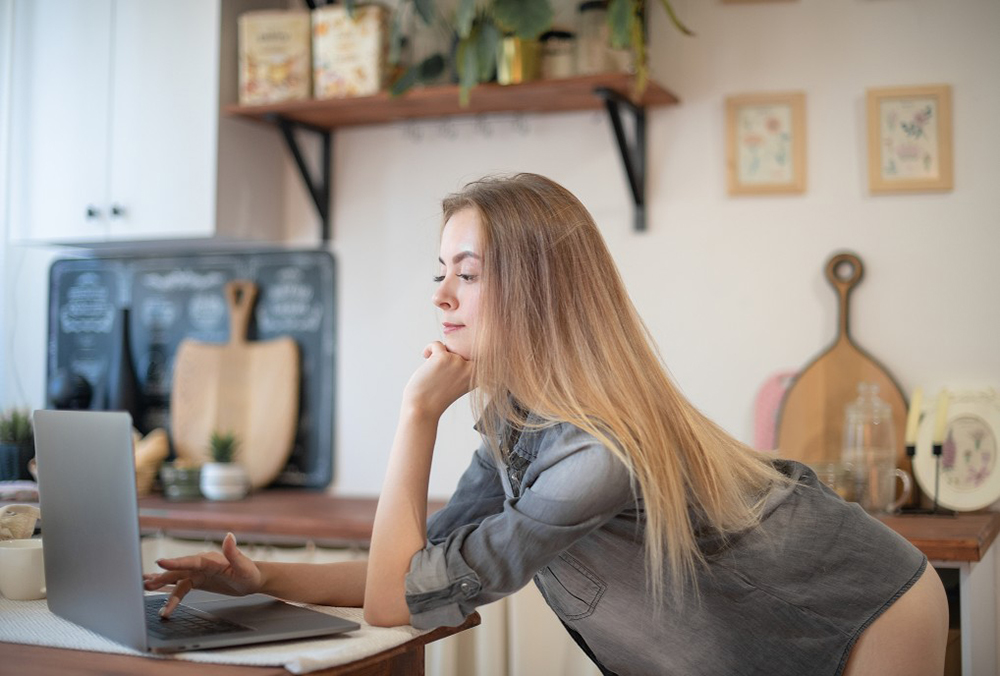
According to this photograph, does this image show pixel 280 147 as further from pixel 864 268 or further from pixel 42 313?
pixel 864 268

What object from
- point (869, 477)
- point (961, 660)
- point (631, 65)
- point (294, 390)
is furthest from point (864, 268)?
point (294, 390)

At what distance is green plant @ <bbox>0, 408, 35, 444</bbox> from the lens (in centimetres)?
294

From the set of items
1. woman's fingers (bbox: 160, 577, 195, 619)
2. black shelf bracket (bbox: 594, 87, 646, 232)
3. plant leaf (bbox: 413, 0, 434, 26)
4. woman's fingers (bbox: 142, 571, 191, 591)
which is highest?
plant leaf (bbox: 413, 0, 434, 26)

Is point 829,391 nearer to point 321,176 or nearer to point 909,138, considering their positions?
point 909,138

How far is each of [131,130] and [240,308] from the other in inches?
22.8

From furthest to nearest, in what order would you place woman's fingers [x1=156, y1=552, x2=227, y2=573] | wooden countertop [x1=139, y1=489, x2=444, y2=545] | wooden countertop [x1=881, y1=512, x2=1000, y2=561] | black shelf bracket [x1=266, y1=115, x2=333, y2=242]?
black shelf bracket [x1=266, y1=115, x2=333, y2=242]
wooden countertop [x1=139, y1=489, x2=444, y2=545]
wooden countertop [x1=881, y1=512, x2=1000, y2=561]
woman's fingers [x1=156, y1=552, x2=227, y2=573]

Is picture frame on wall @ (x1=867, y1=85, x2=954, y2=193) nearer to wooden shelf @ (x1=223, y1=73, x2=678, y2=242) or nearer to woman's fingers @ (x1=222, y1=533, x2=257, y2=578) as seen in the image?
wooden shelf @ (x1=223, y1=73, x2=678, y2=242)

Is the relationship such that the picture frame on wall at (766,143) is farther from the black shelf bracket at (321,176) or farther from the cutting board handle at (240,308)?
the cutting board handle at (240,308)

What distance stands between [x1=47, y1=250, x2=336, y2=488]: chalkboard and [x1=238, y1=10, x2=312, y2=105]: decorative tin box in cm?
49

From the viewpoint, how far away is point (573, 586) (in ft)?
4.43

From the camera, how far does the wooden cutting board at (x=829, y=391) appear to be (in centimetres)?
252

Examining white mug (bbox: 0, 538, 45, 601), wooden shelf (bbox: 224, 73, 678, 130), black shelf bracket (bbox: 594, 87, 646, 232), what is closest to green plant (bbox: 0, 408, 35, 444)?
wooden shelf (bbox: 224, 73, 678, 130)

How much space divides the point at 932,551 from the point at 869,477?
32cm

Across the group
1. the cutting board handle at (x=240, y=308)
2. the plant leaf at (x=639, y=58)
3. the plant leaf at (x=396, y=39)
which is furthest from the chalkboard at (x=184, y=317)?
the plant leaf at (x=639, y=58)
